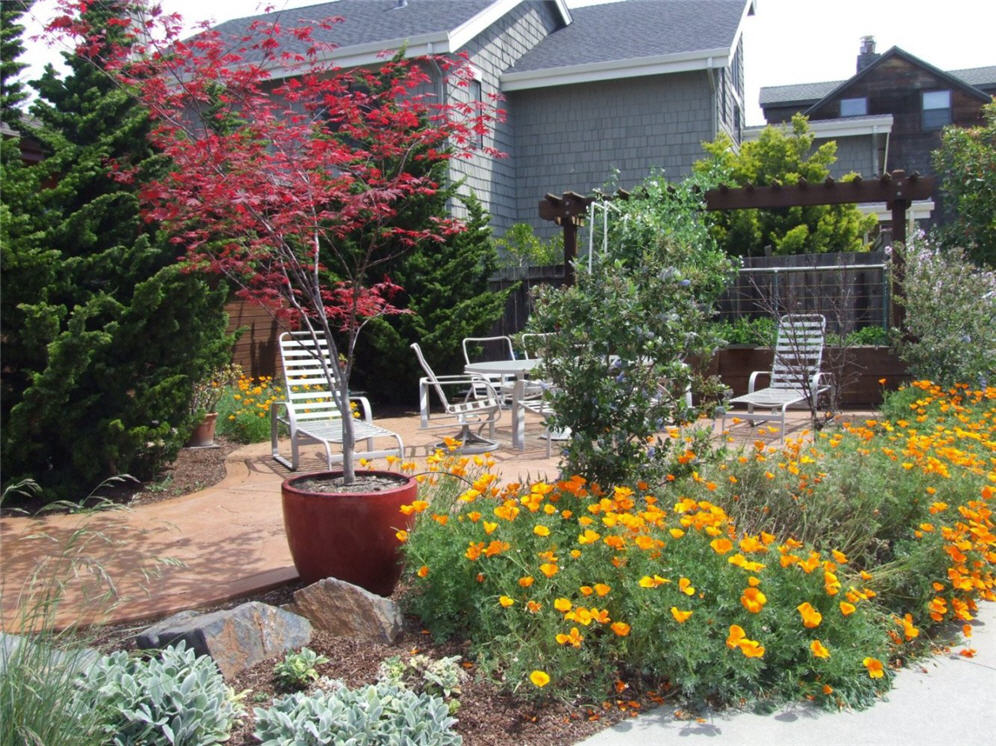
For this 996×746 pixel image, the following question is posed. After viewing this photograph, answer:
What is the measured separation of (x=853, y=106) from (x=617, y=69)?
17656 millimetres

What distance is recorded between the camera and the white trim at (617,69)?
1392cm

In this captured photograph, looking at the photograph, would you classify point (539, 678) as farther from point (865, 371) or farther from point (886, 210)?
point (886, 210)

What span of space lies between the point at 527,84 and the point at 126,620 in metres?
12.6

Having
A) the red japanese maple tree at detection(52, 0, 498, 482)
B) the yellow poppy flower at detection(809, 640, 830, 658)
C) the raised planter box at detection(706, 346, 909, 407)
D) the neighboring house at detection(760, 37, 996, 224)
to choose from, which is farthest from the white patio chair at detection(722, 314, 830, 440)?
the neighboring house at detection(760, 37, 996, 224)

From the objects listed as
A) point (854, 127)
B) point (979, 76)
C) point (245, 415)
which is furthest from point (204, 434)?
point (979, 76)

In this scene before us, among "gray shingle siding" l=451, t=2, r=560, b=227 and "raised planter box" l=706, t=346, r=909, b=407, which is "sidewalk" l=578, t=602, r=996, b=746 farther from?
"gray shingle siding" l=451, t=2, r=560, b=227

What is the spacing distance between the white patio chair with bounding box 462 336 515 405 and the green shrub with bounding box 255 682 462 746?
615 centimetres

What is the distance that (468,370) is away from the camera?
26.2 feet

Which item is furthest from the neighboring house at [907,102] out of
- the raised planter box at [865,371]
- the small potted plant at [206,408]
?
the small potted plant at [206,408]

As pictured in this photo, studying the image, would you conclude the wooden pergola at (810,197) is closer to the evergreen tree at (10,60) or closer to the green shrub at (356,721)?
the evergreen tree at (10,60)

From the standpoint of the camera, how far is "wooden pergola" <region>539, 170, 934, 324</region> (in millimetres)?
9492

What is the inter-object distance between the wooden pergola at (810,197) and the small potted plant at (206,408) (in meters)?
4.16

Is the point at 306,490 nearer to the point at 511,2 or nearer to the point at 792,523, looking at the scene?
the point at 792,523

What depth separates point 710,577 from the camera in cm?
305
